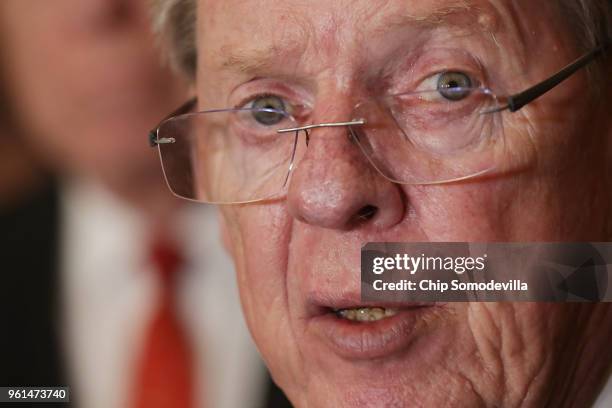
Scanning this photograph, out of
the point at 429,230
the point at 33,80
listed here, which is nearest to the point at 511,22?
the point at 429,230

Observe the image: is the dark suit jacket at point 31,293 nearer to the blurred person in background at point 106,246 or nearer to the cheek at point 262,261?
the blurred person in background at point 106,246

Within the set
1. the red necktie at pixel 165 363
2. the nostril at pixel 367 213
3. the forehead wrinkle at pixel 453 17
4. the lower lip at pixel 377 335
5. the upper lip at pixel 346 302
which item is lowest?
the red necktie at pixel 165 363

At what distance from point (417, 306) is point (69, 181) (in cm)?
135

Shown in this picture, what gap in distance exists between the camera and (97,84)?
6.26 feet

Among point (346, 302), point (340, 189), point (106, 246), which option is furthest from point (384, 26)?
point (106, 246)

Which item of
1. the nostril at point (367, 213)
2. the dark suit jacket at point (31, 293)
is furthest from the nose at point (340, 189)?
the dark suit jacket at point (31, 293)

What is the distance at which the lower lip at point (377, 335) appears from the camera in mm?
951

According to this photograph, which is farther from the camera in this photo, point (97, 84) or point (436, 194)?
point (97, 84)

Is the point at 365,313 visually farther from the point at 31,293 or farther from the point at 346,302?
the point at 31,293

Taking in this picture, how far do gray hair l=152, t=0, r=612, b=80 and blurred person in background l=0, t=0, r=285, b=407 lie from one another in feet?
1.91

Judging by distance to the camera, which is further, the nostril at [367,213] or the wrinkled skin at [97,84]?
the wrinkled skin at [97,84]

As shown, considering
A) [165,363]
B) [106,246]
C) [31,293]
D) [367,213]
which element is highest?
[367,213]

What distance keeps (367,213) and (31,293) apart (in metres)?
1.34

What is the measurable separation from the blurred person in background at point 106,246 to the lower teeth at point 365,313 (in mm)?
905
